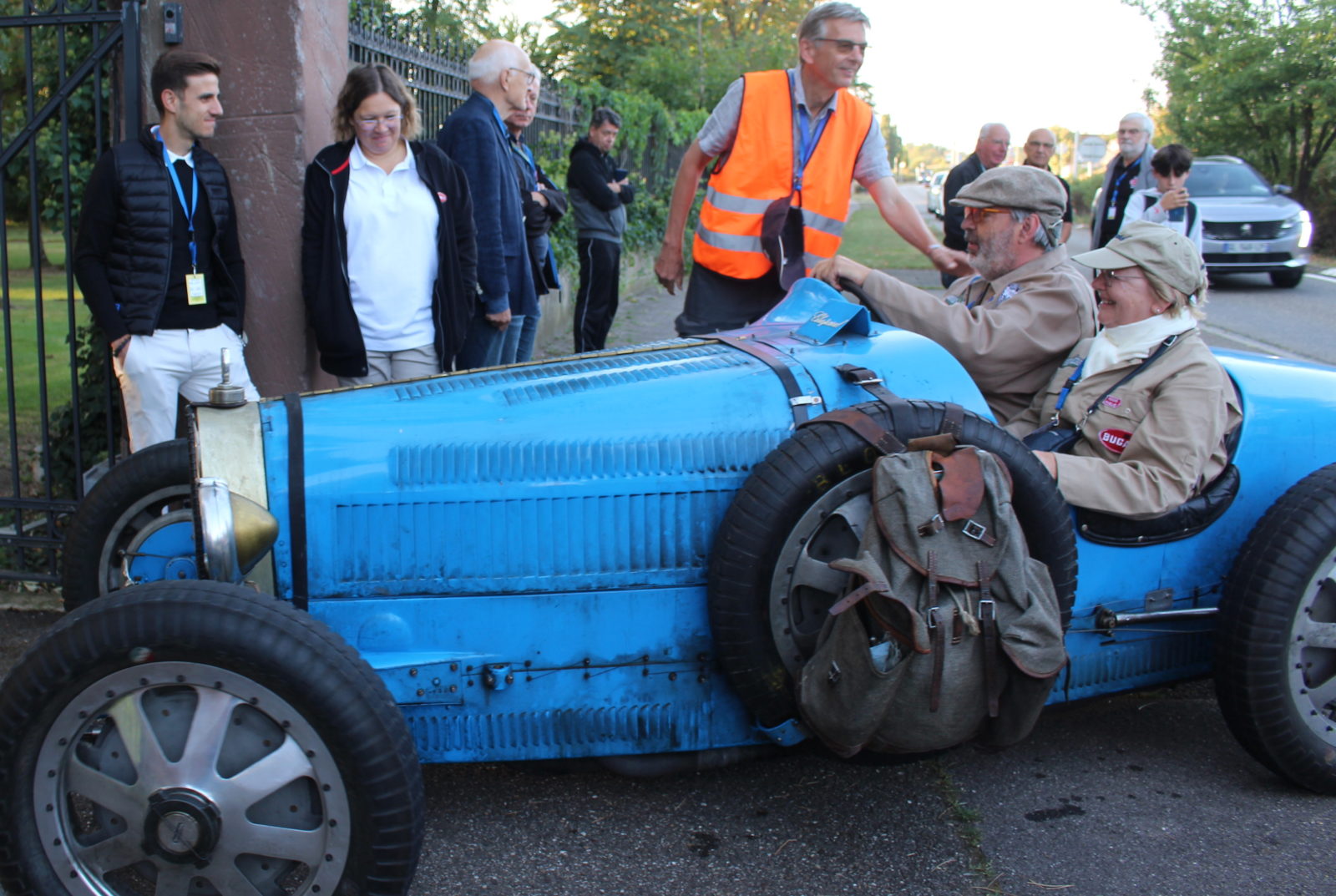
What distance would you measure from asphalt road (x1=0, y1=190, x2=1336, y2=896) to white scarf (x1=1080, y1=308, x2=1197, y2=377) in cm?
103

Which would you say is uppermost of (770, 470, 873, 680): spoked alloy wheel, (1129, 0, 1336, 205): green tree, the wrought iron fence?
(1129, 0, 1336, 205): green tree

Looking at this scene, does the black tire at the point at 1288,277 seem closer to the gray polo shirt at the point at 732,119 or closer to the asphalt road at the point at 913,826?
the gray polo shirt at the point at 732,119

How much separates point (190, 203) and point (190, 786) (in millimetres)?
2410

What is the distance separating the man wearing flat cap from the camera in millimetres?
3223

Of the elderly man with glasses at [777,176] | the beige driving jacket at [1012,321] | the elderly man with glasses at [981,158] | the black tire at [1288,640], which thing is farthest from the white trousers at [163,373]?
the elderly man with glasses at [981,158]

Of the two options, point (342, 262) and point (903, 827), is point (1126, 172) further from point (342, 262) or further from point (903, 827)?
point (903, 827)

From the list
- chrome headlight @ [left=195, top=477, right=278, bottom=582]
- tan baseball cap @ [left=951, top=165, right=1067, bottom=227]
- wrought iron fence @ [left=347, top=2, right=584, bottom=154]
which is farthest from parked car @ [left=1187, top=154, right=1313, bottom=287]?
chrome headlight @ [left=195, top=477, right=278, bottom=582]

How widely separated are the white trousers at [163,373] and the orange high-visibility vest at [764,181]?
1.80 m

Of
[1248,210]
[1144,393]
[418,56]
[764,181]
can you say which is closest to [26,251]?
[418,56]

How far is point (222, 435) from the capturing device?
2506mm

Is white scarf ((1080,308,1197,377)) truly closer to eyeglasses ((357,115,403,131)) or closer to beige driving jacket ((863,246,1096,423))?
beige driving jacket ((863,246,1096,423))

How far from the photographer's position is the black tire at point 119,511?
2.93 metres

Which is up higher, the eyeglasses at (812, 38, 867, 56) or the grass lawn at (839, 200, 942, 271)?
the eyeglasses at (812, 38, 867, 56)

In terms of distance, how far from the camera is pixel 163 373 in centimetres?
388
